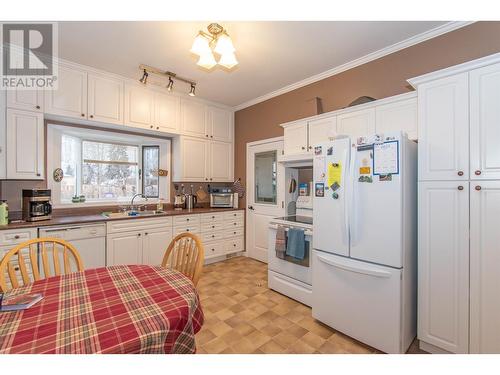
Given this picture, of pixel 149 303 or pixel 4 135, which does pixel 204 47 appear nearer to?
pixel 149 303

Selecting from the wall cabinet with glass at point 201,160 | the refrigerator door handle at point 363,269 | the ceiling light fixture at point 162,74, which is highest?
the ceiling light fixture at point 162,74

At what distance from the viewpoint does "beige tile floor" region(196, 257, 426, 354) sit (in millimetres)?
1829

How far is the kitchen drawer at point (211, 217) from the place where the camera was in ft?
12.1

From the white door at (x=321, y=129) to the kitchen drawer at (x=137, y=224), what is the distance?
2.24 metres

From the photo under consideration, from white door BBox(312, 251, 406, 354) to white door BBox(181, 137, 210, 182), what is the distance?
8.12ft

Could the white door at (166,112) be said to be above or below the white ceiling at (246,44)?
below

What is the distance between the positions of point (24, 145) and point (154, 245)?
1.81 metres

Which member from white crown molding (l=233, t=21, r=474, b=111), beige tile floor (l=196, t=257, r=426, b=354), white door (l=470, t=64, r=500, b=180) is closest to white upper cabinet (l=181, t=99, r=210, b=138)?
white crown molding (l=233, t=21, r=474, b=111)

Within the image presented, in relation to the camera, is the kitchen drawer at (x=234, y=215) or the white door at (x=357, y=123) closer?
the white door at (x=357, y=123)

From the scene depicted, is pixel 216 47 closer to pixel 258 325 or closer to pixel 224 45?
pixel 224 45

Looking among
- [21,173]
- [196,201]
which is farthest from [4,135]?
[196,201]

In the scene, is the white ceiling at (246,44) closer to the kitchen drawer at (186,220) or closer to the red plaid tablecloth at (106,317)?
the kitchen drawer at (186,220)

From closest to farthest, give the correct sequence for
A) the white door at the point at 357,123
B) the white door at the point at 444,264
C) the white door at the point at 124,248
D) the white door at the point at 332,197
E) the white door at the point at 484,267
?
the white door at the point at 484,267 → the white door at the point at 444,264 → the white door at the point at 332,197 → the white door at the point at 357,123 → the white door at the point at 124,248

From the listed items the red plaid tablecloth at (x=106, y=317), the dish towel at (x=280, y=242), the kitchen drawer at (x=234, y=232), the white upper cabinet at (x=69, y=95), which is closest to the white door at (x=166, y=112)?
the white upper cabinet at (x=69, y=95)
